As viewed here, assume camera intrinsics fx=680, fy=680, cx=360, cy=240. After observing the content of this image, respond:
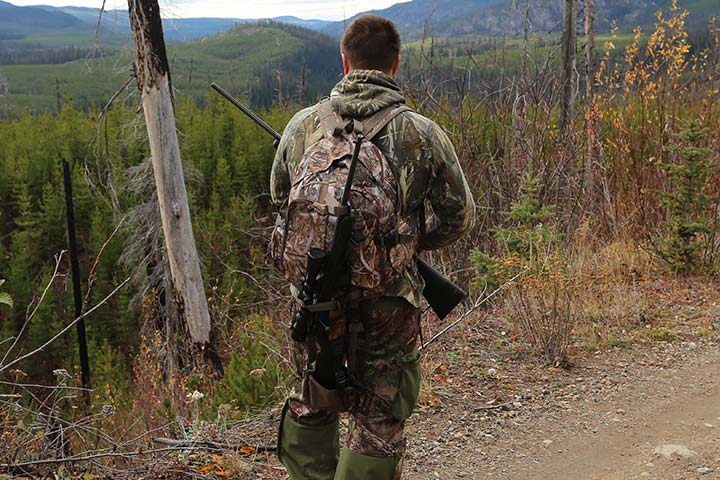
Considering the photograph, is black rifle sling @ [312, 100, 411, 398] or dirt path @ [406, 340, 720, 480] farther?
dirt path @ [406, 340, 720, 480]

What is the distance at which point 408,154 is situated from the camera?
2465mm

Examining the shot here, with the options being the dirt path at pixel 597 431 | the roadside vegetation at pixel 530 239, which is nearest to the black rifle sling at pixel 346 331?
the roadside vegetation at pixel 530 239

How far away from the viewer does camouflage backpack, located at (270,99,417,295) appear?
2.29 meters

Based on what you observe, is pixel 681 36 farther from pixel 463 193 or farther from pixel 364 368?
pixel 364 368

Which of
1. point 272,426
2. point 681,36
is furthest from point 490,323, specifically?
point 681,36

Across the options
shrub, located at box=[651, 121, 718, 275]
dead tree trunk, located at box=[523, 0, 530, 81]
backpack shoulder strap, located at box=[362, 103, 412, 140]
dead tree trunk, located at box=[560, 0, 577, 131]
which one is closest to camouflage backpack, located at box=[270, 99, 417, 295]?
backpack shoulder strap, located at box=[362, 103, 412, 140]

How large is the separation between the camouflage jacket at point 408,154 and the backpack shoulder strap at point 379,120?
2cm

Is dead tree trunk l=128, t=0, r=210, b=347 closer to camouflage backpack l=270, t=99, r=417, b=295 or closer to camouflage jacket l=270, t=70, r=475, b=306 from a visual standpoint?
camouflage jacket l=270, t=70, r=475, b=306

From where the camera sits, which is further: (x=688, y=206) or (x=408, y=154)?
(x=688, y=206)

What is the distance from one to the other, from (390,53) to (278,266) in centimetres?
90

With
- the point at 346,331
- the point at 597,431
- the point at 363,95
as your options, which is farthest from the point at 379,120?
the point at 597,431

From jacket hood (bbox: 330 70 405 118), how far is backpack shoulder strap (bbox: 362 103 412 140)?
16mm

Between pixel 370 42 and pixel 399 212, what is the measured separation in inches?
25.3

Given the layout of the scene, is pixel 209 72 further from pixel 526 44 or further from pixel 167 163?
pixel 526 44
